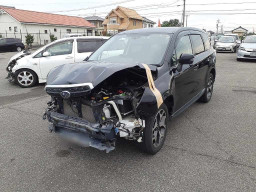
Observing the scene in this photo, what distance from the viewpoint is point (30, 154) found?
11.2 ft

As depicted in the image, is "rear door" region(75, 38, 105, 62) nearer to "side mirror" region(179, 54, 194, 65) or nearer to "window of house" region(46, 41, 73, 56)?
"window of house" region(46, 41, 73, 56)

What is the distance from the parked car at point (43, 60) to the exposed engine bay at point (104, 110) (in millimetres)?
5051

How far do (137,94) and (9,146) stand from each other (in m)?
2.34

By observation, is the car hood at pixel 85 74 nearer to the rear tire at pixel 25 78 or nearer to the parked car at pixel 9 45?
the rear tire at pixel 25 78

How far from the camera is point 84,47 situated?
833cm

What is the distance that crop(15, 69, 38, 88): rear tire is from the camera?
7.74 meters

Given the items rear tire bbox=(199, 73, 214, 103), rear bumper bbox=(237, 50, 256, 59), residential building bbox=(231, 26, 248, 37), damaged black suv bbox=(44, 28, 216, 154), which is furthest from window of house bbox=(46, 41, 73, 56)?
residential building bbox=(231, 26, 248, 37)

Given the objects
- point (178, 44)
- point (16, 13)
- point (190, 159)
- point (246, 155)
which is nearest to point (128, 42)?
point (178, 44)

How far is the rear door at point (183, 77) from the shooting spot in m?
3.76

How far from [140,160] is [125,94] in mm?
996

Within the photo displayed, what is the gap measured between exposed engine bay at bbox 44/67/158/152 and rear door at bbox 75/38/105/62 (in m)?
5.11

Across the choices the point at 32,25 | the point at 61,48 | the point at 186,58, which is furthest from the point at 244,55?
the point at 32,25

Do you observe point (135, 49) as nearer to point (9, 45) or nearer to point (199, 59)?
point (199, 59)

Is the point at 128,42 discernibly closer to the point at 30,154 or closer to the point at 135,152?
the point at 135,152
